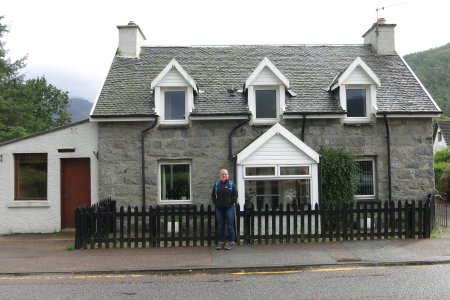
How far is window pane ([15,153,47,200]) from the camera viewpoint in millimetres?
15234

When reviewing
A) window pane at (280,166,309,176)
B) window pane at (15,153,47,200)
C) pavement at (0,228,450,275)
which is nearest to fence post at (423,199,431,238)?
pavement at (0,228,450,275)

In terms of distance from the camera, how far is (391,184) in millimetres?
14766

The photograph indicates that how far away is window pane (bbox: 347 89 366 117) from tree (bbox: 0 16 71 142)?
25.7m

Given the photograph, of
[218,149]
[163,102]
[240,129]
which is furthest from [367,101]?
[163,102]

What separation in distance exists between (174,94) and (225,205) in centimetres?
528

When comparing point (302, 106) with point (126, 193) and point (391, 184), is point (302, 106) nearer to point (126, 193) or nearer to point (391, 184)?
point (391, 184)

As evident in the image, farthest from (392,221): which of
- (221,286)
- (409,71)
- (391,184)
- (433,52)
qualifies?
(433,52)

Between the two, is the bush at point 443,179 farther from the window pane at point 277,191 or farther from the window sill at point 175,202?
the window sill at point 175,202

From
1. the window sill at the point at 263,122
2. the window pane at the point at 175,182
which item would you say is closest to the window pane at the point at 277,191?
the window sill at the point at 263,122

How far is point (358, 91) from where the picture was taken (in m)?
15.2

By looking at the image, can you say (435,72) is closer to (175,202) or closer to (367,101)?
(367,101)

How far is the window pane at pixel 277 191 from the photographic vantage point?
13.6 m

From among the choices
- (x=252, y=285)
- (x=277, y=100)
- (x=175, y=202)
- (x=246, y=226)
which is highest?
(x=277, y=100)

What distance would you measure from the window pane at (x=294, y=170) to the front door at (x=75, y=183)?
21.1 feet
